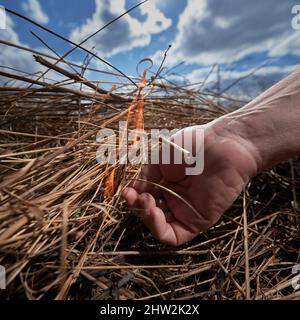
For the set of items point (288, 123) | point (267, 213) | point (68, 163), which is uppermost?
point (288, 123)

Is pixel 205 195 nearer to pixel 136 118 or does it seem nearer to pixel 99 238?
pixel 99 238

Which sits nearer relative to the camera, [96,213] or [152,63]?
[96,213]

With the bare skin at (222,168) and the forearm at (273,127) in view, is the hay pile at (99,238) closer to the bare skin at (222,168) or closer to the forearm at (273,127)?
the bare skin at (222,168)

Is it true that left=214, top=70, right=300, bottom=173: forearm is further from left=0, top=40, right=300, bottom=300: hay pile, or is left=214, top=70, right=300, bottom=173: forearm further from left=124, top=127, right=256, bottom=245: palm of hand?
left=0, top=40, right=300, bottom=300: hay pile

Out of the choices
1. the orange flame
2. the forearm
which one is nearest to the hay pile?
the orange flame
